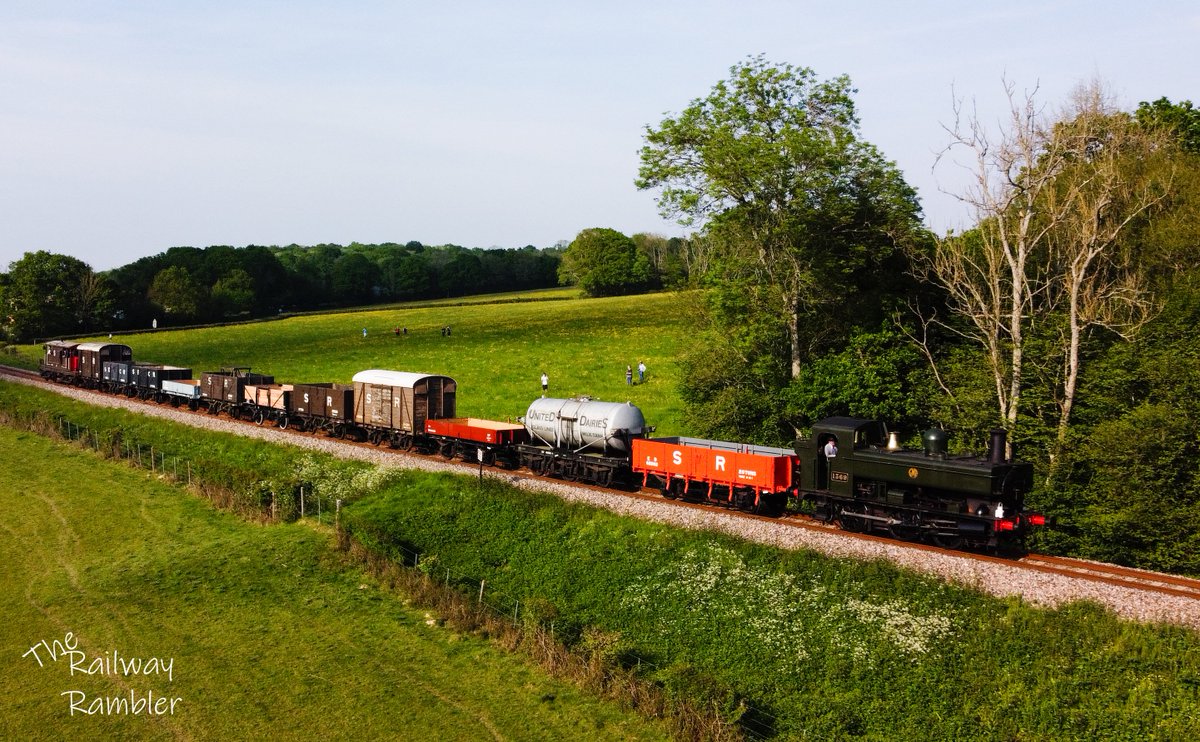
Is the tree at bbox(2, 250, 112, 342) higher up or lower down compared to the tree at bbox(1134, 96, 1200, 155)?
lower down

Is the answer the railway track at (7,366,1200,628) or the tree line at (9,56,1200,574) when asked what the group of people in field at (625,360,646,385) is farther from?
the railway track at (7,366,1200,628)

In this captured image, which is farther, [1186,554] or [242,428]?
[242,428]

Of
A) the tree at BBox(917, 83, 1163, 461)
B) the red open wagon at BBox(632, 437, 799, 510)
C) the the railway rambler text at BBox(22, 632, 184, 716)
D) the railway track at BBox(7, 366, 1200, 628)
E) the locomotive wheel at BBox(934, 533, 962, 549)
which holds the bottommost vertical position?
the the railway rambler text at BBox(22, 632, 184, 716)

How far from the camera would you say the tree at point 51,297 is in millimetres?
98875

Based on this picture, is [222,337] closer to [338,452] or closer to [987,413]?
[338,452]

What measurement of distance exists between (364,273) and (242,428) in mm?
101124

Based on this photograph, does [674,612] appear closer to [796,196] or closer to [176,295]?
[796,196]

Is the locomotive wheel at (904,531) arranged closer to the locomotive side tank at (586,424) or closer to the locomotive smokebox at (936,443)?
the locomotive smokebox at (936,443)

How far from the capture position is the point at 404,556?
30.0m

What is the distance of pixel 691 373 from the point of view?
131ft

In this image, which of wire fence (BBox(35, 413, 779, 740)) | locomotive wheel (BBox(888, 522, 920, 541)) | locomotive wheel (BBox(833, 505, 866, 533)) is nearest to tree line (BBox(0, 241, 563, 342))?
wire fence (BBox(35, 413, 779, 740))

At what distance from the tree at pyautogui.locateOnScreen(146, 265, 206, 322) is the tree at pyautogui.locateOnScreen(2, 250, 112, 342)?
254 inches

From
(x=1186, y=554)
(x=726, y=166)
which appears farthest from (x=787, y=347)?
(x=1186, y=554)

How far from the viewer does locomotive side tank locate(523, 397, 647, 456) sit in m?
32.2
